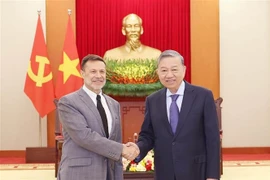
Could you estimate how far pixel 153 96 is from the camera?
3.04 meters

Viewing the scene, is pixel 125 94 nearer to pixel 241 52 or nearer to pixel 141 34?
pixel 141 34

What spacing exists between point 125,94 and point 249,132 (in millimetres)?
2478

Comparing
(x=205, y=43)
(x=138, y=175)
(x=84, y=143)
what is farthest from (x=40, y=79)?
(x=84, y=143)

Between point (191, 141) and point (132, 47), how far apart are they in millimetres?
5060

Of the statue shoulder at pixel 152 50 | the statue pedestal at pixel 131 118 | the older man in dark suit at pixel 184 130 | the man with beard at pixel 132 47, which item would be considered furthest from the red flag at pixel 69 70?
the older man in dark suit at pixel 184 130

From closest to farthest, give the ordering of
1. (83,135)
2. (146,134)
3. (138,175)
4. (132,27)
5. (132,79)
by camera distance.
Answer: (83,135), (146,134), (138,175), (132,79), (132,27)

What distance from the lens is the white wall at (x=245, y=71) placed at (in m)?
8.30

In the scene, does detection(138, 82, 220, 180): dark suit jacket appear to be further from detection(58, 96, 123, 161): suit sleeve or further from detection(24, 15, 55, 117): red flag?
detection(24, 15, 55, 117): red flag

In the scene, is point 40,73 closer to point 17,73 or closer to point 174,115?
point 17,73

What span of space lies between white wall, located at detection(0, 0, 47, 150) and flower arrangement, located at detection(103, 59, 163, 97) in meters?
1.67

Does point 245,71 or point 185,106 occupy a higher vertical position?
point 245,71

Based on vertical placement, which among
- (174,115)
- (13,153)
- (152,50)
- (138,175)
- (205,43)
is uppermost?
(205,43)

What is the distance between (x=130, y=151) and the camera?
9.81 feet

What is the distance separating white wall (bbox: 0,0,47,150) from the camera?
8.13 metres
